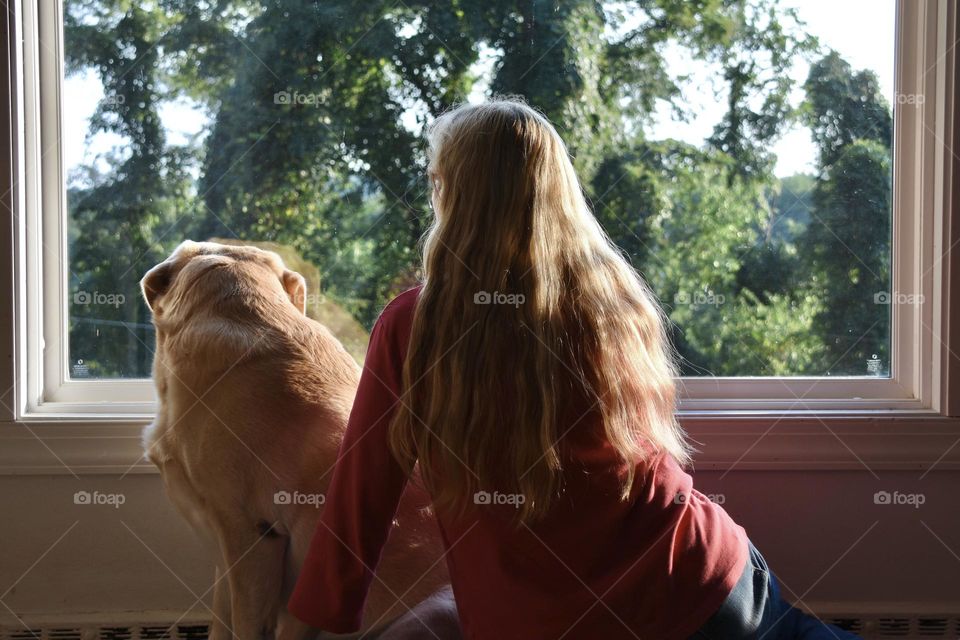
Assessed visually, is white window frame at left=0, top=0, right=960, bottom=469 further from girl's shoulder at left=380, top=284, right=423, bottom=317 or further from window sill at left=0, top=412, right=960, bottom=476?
girl's shoulder at left=380, top=284, right=423, bottom=317

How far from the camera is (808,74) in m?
2.06

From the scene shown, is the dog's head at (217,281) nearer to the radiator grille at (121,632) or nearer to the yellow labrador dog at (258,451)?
the yellow labrador dog at (258,451)

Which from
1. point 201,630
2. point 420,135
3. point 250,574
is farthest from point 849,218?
point 201,630

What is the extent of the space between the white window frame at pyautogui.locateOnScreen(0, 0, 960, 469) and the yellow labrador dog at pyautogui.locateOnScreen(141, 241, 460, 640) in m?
0.54

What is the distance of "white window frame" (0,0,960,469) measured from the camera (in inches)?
74.4

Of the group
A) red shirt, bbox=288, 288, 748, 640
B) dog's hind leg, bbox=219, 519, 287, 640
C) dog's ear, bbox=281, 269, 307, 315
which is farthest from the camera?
dog's ear, bbox=281, 269, 307, 315

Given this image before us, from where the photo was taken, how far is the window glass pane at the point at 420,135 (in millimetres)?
2006

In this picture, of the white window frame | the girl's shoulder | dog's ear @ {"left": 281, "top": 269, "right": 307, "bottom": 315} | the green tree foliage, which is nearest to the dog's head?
dog's ear @ {"left": 281, "top": 269, "right": 307, "bottom": 315}

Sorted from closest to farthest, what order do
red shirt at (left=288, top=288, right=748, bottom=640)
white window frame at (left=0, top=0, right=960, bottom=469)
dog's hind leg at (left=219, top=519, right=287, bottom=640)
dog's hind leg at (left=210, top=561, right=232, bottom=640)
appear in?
red shirt at (left=288, top=288, right=748, bottom=640) < dog's hind leg at (left=219, top=519, right=287, bottom=640) < dog's hind leg at (left=210, top=561, right=232, bottom=640) < white window frame at (left=0, top=0, right=960, bottom=469)

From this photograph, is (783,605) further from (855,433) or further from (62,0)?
(62,0)

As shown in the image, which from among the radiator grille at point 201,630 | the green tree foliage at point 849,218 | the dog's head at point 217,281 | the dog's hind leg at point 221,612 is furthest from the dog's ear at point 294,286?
the green tree foliage at point 849,218

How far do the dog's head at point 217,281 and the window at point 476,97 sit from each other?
0.49m

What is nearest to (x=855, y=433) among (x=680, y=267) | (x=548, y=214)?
(x=680, y=267)

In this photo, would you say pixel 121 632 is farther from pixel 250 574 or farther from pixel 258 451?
pixel 258 451
